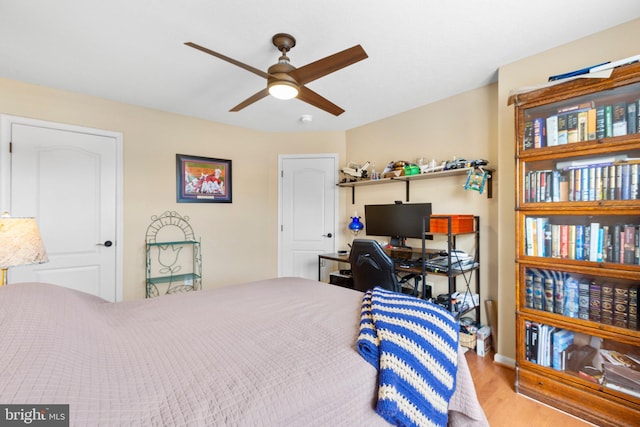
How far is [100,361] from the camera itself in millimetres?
821

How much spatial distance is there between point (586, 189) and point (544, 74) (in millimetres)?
959

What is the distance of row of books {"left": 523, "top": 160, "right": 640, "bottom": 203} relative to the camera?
1560mm

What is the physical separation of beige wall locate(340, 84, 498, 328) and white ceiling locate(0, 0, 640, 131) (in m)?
0.25

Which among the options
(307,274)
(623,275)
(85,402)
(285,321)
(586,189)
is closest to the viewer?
(85,402)

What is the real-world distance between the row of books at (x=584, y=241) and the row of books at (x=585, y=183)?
0.53ft

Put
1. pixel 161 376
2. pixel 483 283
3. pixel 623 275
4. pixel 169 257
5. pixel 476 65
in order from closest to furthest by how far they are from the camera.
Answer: pixel 161 376, pixel 623 275, pixel 476 65, pixel 483 283, pixel 169 257

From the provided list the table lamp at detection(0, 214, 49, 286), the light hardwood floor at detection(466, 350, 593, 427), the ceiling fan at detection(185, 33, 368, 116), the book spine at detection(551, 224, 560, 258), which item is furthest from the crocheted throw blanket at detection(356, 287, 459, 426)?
the table lamp at detection(0, 214, 49, 286)

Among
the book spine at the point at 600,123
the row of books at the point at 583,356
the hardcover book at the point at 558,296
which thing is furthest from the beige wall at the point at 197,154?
the row of books at the point at 583,356

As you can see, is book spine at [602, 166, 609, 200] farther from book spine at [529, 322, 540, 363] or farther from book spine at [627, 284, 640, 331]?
book spine at [529, 322, 540, 363]

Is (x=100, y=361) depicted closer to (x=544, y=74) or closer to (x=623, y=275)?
(x=623, y=275)

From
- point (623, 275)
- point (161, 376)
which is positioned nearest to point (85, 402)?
point (161, 376)

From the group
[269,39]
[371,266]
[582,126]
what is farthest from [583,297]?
[269,39]

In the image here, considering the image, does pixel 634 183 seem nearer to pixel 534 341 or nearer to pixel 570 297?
pixel 570 297

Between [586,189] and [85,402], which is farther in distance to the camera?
[586,189]
